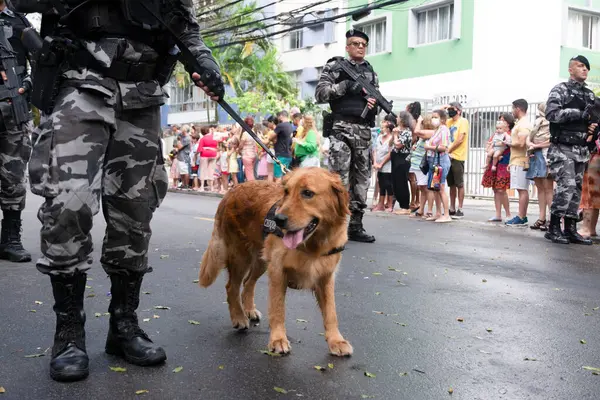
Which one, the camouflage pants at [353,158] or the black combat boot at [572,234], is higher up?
the camouflage pants at [353,158]

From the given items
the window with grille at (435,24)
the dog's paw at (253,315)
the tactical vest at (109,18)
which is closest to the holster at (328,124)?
the dog's paw at (253,315)

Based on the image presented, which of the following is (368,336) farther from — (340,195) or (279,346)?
(340,195)

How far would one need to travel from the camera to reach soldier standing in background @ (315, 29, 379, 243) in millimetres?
8867

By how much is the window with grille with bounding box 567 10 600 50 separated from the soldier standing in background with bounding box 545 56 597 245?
2016cm

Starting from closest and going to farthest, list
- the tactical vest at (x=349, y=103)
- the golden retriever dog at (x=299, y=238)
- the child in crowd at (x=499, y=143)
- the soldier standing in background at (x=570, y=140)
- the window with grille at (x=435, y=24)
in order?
the golden retriever dog at (x=299, y=238), the tactical vest at (x=349, y=103), the soldier standing in background at (x=570, y=140), the child in crowd at (x=499, y=143), the window with grille at (x=435, y=24)

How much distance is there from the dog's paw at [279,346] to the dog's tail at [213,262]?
717 millimetres

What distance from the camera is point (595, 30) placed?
95.7 feet

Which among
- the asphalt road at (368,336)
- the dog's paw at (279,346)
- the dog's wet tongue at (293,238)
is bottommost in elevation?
the asphalt road at (368,336)

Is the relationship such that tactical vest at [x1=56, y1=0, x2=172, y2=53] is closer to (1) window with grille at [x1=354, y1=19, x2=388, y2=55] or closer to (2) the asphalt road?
(2) the asphalt road

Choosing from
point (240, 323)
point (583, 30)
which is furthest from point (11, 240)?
point (583, 30)

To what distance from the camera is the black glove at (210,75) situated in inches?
146

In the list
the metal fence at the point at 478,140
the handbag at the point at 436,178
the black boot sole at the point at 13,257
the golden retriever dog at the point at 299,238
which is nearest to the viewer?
the golden retriever dog at the point at 299,238

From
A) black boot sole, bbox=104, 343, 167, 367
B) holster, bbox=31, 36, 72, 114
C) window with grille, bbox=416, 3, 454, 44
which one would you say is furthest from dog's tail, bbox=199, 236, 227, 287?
window with grille, bbox=416, 3, 454, 44

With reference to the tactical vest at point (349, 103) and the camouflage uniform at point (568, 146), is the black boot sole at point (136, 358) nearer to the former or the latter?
the tactical vest at point (349, 103)
